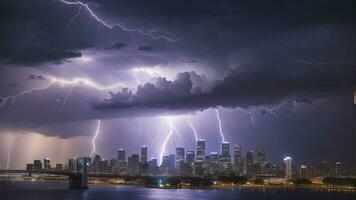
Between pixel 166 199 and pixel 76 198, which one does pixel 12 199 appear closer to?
pixel 76 198

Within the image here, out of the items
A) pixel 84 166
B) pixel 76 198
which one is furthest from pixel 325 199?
pixel 84 166

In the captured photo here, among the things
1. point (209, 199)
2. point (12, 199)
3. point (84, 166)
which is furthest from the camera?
point (84, 166)

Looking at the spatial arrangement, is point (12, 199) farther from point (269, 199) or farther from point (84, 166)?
point (84, 166)

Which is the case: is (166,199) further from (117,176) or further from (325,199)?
(117,176)

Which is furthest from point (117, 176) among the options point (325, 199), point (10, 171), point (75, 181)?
point (325, 199)

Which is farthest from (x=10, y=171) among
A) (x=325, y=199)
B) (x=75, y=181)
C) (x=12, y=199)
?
(x=325, y=199)

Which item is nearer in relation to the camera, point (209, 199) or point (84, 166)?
point (209, 199)

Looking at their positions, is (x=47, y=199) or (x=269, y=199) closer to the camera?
(x=47, y=199)

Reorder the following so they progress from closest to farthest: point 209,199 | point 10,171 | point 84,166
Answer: point 209,199, point 10,171, point 84,166
